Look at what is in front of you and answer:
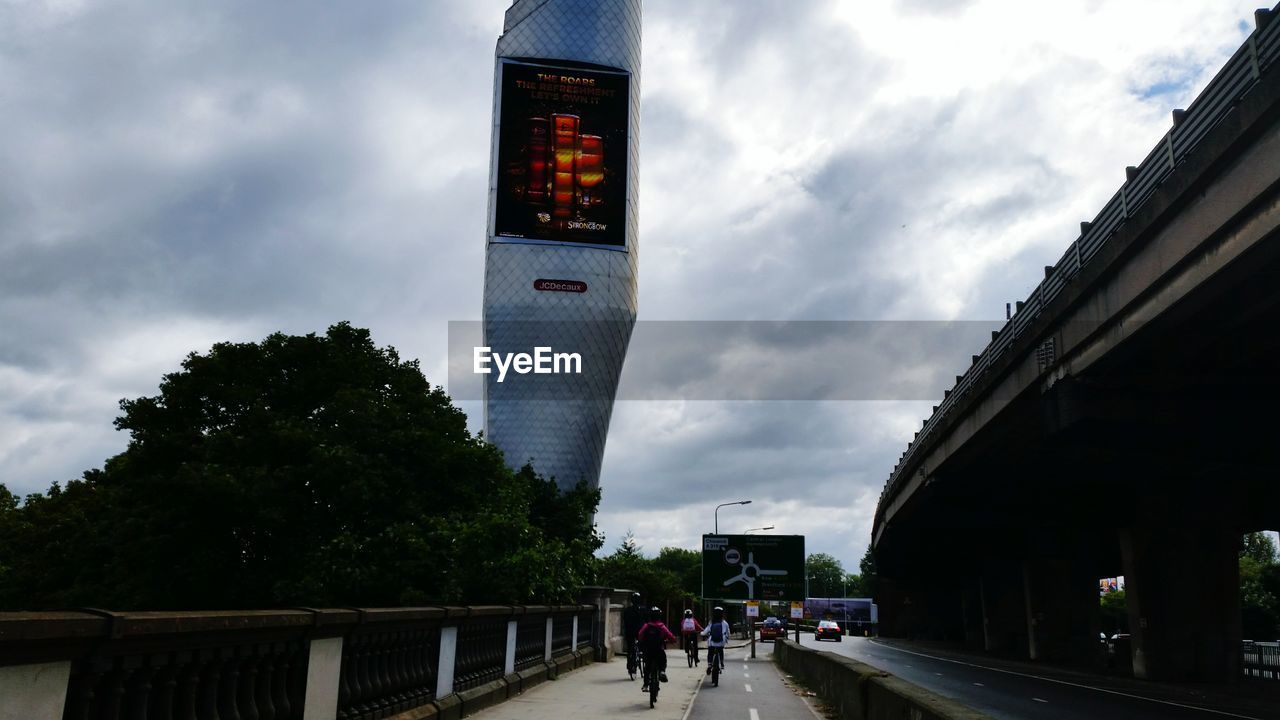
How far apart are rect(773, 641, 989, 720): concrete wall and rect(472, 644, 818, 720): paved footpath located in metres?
0.61

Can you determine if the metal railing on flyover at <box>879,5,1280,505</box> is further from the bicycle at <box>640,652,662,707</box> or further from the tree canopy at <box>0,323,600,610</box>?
the tree canopy at <box>0,323,600,610</box>

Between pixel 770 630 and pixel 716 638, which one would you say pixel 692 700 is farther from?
pixel 770 630

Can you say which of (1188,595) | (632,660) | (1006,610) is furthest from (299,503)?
(1006,610)

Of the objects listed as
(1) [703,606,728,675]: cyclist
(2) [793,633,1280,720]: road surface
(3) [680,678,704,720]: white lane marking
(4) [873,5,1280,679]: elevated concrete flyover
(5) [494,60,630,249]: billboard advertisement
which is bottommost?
(2) [793,633,1280,720]: road surface

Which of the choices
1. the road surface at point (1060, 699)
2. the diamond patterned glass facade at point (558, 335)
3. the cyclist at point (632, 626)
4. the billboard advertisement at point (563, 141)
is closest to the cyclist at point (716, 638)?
the cyclist at point (632, 626)

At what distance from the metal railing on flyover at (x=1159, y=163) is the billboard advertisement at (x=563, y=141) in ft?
346

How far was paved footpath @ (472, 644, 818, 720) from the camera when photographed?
1384 cm

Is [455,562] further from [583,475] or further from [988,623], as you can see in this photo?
[583,475]

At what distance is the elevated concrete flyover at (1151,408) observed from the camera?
1464 cm

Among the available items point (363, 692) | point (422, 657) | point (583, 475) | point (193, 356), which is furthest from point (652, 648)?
point (583, 475)

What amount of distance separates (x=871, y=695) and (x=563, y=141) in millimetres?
126920

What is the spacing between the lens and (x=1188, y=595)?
30641mm

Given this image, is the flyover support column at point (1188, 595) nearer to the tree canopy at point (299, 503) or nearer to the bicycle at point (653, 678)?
the tree canopy at point (299, 503)

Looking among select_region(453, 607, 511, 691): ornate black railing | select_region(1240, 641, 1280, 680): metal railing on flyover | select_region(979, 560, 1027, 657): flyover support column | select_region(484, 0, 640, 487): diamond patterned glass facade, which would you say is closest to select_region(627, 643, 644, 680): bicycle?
select_region(453, 607, 511, 691): ornate black railing
